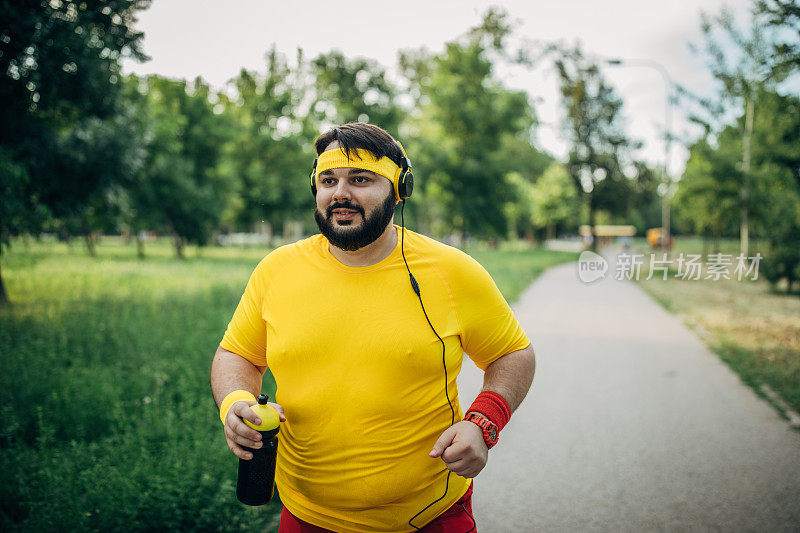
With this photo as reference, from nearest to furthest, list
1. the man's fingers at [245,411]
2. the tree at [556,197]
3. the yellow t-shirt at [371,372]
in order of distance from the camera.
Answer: the man's fingers at [245,411] < the yellow t-shirt at [371,372] < the tree at [556,197]

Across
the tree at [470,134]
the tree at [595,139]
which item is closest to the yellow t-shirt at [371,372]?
the tree at [470,134]

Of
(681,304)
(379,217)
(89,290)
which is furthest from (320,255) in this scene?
(681,304)

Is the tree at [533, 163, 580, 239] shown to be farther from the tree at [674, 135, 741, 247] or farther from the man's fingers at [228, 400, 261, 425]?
the man's fingers at [228, 400, 261, 425]

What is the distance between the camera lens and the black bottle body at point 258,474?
75.2 inches

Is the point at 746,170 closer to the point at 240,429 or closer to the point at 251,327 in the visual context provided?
the point at 251,327

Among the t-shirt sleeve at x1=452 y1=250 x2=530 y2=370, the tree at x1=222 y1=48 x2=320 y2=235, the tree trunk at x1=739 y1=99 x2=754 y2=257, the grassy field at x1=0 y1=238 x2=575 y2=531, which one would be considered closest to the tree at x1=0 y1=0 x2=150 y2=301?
the grassy field at x1=0 y1=238 x2=575 y2=531

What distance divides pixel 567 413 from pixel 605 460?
4.43 feet

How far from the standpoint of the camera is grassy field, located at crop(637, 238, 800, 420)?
25.3 feet

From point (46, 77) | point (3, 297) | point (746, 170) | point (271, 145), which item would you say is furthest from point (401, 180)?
point (271, 145)

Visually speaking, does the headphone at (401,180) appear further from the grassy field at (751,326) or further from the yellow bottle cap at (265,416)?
the grassy field at (751,326)

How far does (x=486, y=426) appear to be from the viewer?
6.49ft

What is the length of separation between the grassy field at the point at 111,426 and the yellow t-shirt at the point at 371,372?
1.81 meters

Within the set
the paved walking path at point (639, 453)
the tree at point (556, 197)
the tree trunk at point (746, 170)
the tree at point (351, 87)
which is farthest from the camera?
the tree at point (556, 197)

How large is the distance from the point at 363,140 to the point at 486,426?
1133 mm
